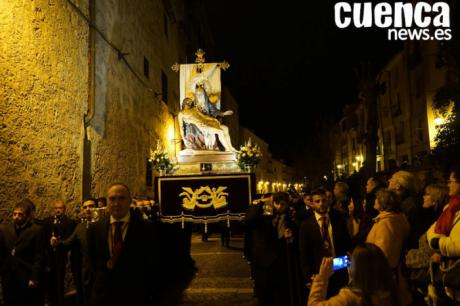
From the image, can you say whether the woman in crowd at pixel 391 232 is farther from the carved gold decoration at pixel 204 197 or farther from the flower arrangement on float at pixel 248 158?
the flower arrangement on float at pixel 248 158

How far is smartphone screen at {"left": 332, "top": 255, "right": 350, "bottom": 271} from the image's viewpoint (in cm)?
425

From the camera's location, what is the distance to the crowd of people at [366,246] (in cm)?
233

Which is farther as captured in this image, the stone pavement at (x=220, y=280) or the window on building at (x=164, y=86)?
the window on building at (x=164, y=86)

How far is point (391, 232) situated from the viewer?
13.7 ft

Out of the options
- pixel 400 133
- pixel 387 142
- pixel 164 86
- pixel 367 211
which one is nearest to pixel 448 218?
pixel 367 211

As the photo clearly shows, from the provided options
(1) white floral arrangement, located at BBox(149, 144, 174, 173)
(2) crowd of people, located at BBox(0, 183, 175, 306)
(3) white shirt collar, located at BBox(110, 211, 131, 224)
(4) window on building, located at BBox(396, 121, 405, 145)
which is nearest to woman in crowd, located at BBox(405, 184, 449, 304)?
(2) crowd of people, located at BBox(0, 183, 175, 306)

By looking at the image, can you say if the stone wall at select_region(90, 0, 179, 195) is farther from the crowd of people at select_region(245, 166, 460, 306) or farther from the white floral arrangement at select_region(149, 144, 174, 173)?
the crowd of people at select_region(245, 166, 460, 306)

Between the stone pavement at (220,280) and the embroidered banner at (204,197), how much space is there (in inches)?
46.7

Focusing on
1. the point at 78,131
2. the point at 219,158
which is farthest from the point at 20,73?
the point at 219,158

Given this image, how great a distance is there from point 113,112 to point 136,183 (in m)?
2.94

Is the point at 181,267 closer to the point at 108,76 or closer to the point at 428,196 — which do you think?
the point at 108,76

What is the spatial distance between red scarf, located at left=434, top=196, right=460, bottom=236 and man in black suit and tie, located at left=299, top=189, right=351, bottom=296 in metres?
0.93

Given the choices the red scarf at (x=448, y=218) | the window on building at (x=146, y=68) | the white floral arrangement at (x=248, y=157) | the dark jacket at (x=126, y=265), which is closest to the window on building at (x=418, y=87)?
the window on building at (x=146, y=68)

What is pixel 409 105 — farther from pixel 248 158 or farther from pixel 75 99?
pixel 75 99
